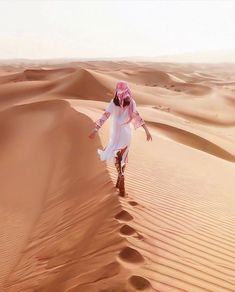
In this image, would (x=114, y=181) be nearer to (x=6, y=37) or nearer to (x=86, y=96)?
(x=86, y=96)

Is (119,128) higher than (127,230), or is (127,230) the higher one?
(119,128)

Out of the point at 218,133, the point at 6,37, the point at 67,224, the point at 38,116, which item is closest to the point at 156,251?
the point at 67,224

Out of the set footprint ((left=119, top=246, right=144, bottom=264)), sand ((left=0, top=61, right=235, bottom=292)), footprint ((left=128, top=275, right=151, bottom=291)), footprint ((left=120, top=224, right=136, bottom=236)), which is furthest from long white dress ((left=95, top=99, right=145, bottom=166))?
footprint ((left=128, top=275, right=151, bottom=291))

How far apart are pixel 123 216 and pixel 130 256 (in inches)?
34.5

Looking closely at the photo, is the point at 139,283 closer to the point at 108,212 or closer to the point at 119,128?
the point at 108,212

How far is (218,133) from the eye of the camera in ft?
46.3

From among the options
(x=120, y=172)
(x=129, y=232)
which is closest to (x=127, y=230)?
(x=129, y=232)

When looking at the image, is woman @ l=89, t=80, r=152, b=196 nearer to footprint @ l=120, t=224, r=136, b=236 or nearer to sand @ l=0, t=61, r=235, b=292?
sand @ l=0, t=61, r=235, b=292

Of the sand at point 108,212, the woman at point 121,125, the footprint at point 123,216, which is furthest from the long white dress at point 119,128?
the footprint at point 123,216

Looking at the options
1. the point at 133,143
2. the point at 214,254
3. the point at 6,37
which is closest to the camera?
the point at 214,254

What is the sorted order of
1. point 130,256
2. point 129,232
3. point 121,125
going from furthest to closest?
point 121,125
point 129,232
point 130,256

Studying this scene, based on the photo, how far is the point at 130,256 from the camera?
366cm

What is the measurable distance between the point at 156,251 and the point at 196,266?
1.15 ft

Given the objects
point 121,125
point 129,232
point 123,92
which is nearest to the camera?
point 129,232
